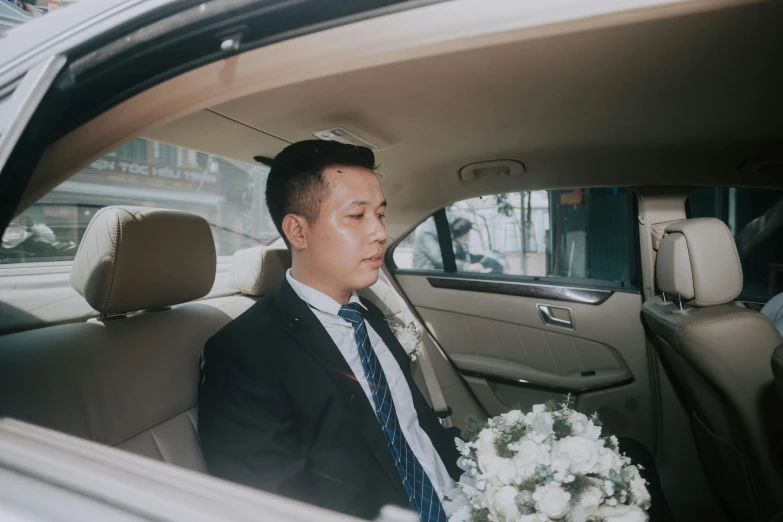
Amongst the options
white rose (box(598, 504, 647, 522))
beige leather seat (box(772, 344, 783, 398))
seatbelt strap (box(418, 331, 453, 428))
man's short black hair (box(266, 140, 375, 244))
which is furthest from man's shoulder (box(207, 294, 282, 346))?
beige leather seat (box(772, 344, 783, 398))

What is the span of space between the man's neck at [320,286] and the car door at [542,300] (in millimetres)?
1469

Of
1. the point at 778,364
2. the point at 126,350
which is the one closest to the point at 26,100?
the point at 126,350

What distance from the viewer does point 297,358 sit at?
4.89 ft

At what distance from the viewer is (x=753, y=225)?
8.82 feet

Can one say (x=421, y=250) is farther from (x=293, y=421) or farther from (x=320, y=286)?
(x=293, y=421)

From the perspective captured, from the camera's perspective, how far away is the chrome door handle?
278 cm

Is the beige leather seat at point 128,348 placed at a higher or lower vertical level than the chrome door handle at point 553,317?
A: higher

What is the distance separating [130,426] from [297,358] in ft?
1.67

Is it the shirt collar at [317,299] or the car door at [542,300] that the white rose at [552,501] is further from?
the car door at [542,300]

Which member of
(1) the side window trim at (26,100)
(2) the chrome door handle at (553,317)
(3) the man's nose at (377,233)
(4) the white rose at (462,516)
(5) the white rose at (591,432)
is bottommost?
(2) the chrome door handle at (553,317)

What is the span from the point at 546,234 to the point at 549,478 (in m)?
2.15

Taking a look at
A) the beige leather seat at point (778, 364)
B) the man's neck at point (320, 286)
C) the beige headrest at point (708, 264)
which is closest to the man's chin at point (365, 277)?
the man's neck at point (320, 286)

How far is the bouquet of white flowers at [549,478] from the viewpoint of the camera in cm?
99

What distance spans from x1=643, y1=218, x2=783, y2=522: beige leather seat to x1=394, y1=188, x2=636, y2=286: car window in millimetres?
637
